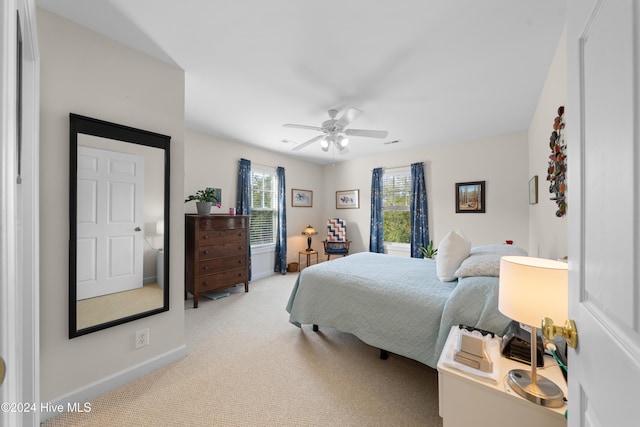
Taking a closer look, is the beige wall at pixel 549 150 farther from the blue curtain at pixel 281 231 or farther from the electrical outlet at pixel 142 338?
the blue curtain at pixel 281 231

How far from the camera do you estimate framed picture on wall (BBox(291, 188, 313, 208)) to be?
5.52 meters

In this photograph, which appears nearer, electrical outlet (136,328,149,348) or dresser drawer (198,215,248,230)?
electrical outlet (136,328,149,348)

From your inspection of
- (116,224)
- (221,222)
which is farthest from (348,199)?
(116,224)

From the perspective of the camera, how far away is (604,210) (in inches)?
20.0

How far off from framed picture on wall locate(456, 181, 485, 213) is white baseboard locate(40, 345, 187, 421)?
439 centimetres

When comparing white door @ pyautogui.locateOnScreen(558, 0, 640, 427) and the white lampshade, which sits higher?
white door @ pyautogui.locateOnScreen(558, 0, 640, 427)

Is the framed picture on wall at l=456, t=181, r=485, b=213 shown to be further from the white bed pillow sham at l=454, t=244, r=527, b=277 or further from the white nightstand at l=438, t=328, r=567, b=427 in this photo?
the white nightstand at l=438, t=328, r=567, b=427

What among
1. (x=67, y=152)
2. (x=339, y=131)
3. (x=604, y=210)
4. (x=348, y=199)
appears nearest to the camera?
(x=604, y=210)

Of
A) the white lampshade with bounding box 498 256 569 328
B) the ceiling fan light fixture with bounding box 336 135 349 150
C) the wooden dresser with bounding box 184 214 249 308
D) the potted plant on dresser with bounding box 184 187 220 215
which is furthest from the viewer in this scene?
the potted plant on dresser with bounding box 184 187 220 215

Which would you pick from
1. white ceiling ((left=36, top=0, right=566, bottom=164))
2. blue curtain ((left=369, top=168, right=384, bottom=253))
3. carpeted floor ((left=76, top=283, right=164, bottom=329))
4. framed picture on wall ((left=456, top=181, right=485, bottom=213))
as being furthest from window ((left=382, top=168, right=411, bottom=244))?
carpeted floor ((left=76, top=283, right=164, bottom=329))

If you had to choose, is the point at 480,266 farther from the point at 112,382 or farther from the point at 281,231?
the point at 281,231

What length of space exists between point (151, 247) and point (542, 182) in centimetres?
376

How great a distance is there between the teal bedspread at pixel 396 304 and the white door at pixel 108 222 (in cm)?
152

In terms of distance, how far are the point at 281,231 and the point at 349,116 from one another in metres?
3.04
